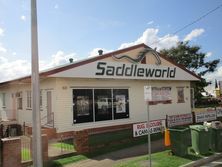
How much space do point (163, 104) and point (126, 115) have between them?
3.85m

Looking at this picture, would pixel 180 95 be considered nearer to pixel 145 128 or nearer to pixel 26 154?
pixel 145 128

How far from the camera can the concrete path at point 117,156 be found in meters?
10.1

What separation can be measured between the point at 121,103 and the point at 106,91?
150 centimetres

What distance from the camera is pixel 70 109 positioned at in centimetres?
1641

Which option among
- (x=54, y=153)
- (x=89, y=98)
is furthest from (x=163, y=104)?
(x=54, y=153)

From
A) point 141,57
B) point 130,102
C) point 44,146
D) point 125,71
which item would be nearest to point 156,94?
point 130,102

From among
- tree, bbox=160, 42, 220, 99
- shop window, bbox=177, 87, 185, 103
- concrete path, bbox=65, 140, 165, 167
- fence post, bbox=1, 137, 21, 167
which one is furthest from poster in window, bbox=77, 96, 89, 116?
tree, bbox=160, 42, 220, 99

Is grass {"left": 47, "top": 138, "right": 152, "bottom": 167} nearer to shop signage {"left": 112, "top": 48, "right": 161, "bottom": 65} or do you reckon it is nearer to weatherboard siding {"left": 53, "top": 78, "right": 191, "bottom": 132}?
weatherboard siding {"left": 53, "top": 78, "right": 191, "bottom": 132}

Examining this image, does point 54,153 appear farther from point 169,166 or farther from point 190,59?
point 190,59

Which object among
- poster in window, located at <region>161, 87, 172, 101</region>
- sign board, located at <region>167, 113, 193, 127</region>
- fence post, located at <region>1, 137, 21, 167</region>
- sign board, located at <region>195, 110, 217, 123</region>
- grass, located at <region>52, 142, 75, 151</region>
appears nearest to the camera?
fence post, located at <region>1, 137, 21, 167</region>

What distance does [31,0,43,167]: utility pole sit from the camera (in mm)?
7137

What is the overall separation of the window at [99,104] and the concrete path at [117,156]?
4.99 metres

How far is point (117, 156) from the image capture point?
1119 cm

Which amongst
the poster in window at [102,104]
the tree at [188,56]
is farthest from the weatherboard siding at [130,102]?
the tree at [188,56]
